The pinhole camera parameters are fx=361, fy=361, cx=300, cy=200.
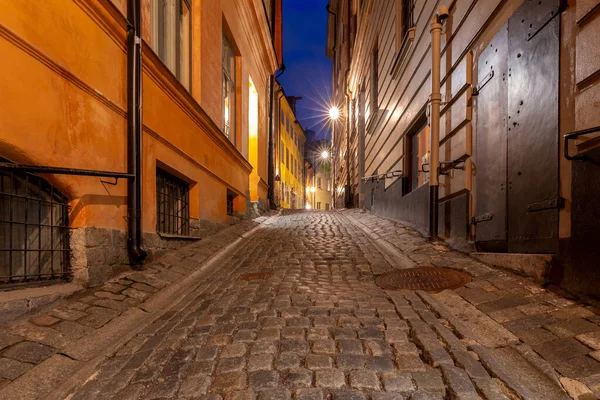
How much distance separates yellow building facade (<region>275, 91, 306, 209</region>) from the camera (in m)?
29.9

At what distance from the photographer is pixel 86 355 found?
9.11 ft

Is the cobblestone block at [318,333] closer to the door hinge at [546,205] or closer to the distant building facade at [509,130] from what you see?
the distant building facade at [509,130]

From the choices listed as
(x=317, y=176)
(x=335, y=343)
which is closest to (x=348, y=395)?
(x=335, y=343)

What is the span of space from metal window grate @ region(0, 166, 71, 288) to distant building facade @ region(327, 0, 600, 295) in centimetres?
476

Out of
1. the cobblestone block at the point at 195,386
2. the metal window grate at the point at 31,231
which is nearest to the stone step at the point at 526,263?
the cobblestone block at the point at 195,386

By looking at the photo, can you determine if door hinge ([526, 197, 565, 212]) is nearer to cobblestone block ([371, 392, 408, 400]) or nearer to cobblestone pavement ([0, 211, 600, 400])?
cobblestone pavement ([0, 211, 600, 400])

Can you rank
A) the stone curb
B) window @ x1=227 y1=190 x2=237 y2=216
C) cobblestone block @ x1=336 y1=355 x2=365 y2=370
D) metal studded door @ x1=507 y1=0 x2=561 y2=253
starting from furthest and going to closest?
window @ x1=227 y1=190 x2=237 y2=216
metal studded door @ x1=507 y1=0 x2=561 y2=253
cobblestone block @ x1=336 y1=355 x2=365 y2=370
the stone curb

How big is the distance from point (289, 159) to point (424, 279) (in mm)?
30705

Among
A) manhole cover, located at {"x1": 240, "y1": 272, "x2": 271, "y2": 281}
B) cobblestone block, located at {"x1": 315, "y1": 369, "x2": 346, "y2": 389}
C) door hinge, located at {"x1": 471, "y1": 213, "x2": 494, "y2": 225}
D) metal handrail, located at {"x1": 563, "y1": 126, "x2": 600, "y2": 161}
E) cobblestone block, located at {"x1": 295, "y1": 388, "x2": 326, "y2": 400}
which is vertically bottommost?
cobblestone block, located at {"x1": 295, "y1": 388, "x2": 326, "y2": 400}

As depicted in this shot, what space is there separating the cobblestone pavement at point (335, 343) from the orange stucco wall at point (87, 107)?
1.22 m

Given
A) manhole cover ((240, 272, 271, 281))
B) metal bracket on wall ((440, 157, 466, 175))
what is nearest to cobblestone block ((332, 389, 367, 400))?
manhole cover ((240, 272, 271, 281))

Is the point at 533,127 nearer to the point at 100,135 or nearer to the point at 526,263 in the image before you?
the point at 526,263

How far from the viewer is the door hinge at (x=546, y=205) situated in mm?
3256

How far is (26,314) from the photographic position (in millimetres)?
3027
